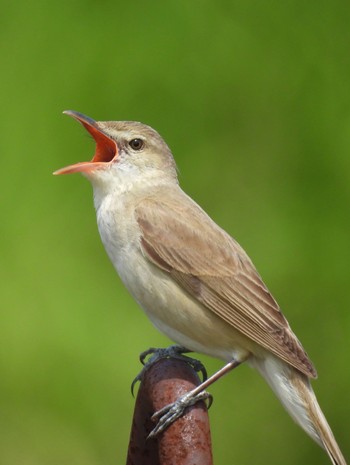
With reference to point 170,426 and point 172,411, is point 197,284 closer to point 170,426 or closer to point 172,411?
point 172,411

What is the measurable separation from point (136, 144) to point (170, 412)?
162cm

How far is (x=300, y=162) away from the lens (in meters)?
4.83

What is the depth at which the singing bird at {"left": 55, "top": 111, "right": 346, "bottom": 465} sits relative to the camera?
4.39m

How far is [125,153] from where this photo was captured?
16.0 feet

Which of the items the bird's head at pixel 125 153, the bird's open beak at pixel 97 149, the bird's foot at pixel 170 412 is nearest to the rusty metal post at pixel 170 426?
the bird's foot at pixel 170 412

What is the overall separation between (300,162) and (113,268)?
2.69 ft

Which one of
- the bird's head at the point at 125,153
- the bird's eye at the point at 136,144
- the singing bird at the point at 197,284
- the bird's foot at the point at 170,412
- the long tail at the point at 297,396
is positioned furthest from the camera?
the bird's eye at the point at 136,144

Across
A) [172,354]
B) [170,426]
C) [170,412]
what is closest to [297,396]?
[172,354]

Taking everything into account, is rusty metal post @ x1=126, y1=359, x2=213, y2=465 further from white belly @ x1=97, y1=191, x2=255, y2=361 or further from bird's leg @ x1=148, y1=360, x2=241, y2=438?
white belly @ x1=97, y1=191, x2=255, y2=361

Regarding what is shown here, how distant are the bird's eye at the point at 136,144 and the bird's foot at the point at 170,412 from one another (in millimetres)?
1557

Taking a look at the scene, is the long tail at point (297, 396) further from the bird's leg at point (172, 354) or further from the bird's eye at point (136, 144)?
the bird's eye at point (136, 144)

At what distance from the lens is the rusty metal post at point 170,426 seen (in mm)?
3137

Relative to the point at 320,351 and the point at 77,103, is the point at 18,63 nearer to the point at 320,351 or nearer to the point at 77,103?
the point at 77,103

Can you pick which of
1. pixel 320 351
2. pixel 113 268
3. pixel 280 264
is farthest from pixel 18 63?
pixel 320 351
